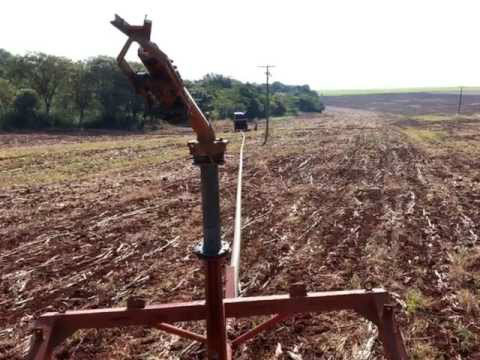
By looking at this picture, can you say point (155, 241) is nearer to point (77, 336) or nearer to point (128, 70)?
point (77, 336)

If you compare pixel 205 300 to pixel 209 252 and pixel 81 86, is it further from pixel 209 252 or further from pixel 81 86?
pixel 81 86

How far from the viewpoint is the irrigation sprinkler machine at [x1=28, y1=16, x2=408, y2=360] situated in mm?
1847

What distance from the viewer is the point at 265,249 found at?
7.07 meters

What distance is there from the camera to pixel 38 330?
236cm

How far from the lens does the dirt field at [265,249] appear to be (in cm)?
441

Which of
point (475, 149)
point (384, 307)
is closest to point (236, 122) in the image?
point (475, 149)

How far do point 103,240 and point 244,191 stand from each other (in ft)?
16.5

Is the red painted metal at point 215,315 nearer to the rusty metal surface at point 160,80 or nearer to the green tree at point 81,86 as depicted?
the rusty metal surface at point 160,80

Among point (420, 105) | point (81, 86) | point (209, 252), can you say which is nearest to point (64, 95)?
point (81, 86)

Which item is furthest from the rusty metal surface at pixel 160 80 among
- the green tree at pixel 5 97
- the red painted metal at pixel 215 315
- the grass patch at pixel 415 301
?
the green tree at pixel 5 97

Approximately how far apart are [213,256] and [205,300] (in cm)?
46

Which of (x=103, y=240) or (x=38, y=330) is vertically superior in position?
(x=38, y=330)

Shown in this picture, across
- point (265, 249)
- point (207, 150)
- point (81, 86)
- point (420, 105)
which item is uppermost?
point (81, 86)

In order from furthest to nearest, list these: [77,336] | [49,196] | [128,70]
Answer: [49,196]
[77,336]
[128,70]
